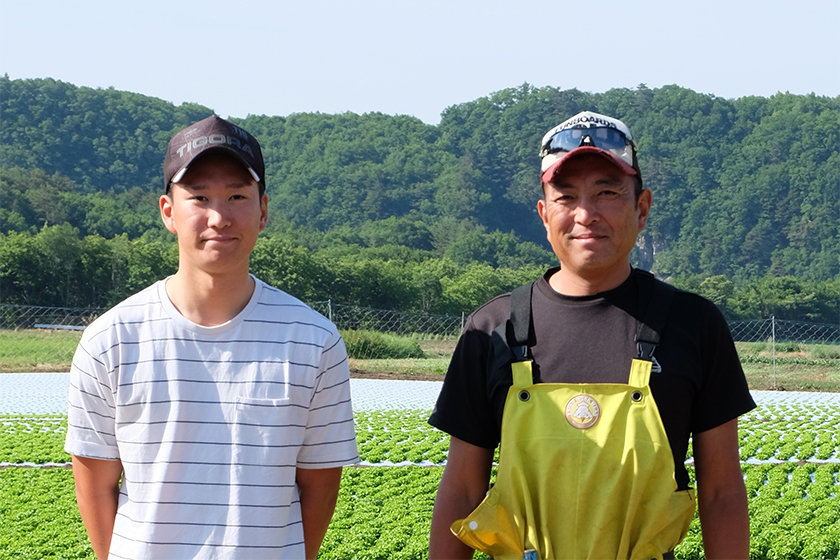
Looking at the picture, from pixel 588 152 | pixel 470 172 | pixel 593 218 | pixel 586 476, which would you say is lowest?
pixel 586 476

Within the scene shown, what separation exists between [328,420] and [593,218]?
2.73 ft

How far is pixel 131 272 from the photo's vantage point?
46406 mm

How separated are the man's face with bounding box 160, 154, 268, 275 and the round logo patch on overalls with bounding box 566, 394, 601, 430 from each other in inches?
34.9

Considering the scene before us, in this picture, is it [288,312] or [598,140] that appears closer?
[598,140]

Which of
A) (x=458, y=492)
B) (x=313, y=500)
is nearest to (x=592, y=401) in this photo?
(x=458, y=492)

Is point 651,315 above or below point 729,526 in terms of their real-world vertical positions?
above

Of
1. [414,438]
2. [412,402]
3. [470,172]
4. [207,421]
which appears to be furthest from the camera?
[470,172]

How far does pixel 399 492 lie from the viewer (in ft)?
26.0

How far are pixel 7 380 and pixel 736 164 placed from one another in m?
92.8

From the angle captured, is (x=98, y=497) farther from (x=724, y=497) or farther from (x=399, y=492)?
(x=399, y=492)

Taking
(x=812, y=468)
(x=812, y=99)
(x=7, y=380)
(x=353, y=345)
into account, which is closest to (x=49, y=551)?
(x=812, y=468)

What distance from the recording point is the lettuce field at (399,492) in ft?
19.8

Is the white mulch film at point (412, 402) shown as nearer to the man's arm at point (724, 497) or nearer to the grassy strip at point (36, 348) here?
the grassy strip at point (36, 348)

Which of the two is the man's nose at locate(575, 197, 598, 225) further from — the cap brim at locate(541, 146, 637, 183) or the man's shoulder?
the man's shoulder
